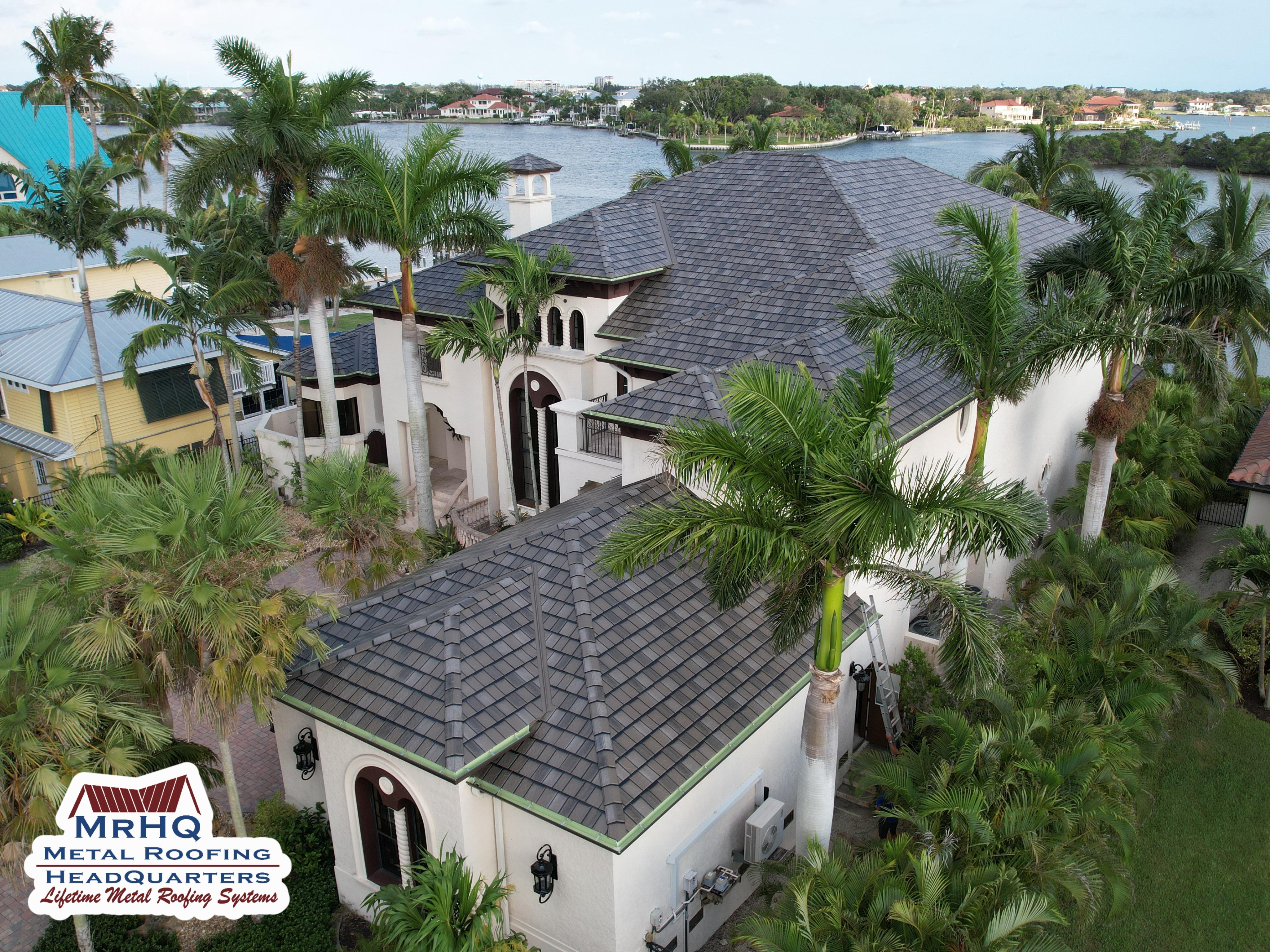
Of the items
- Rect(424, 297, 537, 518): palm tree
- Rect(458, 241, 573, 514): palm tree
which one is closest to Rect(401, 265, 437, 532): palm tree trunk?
Rect(424, 297, 537, 518): palm tree

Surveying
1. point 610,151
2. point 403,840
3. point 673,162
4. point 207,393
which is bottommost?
point 403,840

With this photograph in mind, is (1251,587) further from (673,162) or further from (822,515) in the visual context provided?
(673,162)

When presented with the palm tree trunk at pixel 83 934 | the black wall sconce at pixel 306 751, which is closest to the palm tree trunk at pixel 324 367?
the black wall sconce at pixel 306 751

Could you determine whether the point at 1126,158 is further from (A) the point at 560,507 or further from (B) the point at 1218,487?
(A) the point at 560,507

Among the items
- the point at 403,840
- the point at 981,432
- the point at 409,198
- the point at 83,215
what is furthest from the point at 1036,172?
the point at 403,840

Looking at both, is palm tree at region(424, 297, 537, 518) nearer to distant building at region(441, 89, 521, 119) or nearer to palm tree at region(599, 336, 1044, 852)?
palm tree at region(599, 336, 1044, 852)

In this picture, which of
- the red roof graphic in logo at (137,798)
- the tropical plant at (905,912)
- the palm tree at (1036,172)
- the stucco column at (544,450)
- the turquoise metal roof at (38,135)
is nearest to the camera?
the tropical plant at (905,912)

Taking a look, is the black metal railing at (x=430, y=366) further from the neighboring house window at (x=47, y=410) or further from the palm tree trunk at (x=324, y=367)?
the neighboring house window at (x=47, y=410)
